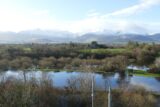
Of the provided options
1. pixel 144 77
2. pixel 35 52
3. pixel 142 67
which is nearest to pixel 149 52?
pixel 142 67

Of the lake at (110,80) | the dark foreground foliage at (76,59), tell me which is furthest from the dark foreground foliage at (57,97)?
the dark foreground foliage at (76,59)

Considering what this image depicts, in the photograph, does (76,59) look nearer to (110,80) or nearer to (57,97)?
(110,80)

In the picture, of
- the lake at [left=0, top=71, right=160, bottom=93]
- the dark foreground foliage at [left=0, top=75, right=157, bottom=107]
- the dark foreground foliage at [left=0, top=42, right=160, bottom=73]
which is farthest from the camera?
the dark foreground foliage at [left=0, top=42, right=160, bottom=73]

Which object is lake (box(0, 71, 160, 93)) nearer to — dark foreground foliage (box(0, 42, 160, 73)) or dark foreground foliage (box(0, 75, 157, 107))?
dark foreground foliage (box(0, 42, 160, 73))

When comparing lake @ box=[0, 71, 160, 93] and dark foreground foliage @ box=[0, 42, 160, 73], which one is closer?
lake @ box=[0, 71, 160, 93]

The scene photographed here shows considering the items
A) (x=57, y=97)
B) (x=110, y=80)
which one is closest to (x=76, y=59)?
(x=110, y=80)

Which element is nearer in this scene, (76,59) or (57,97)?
(57,97)

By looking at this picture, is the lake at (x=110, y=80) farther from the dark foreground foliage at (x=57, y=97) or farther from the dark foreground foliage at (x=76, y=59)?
the dark foreground foliage at (x=57, y=97)

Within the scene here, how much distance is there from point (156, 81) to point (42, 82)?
26.2m

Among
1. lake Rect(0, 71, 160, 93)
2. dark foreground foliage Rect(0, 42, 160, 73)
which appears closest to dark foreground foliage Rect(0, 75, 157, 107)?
lake Rect(0, 71, 160, 93)

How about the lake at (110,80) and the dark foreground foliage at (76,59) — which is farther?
the dark foreground foliage at (76,59)

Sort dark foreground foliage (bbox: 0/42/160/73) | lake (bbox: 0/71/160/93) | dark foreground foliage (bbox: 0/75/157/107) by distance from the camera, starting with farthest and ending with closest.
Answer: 1. dark foreground foliage (bbox: 0/42/160/73)
2. lake (bbox: 0/71/160/93)
3. dark foreground foliage (bbox: 0/75/157/107)

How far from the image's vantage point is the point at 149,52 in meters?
77.6

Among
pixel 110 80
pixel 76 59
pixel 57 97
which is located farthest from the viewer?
pixel 76 59
